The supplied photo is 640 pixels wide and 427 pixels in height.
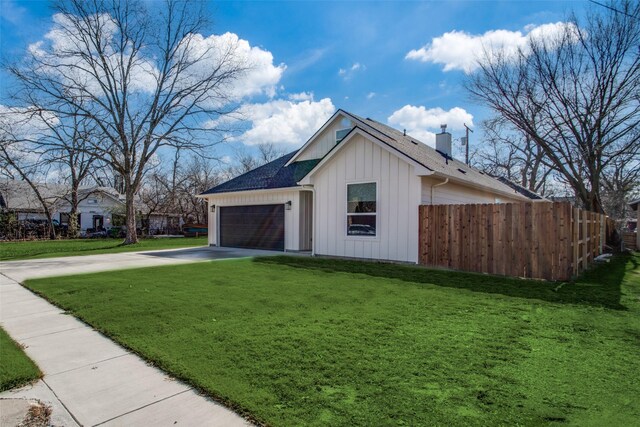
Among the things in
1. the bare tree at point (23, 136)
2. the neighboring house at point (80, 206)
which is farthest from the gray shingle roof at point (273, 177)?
the neighboring house at point (80, 206)

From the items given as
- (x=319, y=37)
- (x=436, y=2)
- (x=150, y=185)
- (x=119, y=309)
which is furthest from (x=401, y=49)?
(x=150, y=185)

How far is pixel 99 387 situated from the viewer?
2826 millimetres

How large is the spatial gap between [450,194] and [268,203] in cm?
740

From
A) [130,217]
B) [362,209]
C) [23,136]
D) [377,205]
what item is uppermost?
[23,136]

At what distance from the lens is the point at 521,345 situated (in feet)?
12.1

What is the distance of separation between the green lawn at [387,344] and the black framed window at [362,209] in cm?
353

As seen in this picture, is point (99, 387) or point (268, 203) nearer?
point (99, 387)

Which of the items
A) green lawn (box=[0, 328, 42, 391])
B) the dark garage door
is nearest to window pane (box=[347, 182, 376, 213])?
the dark garage door

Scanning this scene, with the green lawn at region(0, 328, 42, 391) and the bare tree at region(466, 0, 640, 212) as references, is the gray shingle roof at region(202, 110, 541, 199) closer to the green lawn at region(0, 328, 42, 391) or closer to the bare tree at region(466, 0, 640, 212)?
the bare tree at region(466, 0, 640, 212)

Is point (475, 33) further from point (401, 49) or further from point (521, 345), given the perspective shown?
point (521, 345)

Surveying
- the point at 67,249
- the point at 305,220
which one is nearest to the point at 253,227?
the point at 305,220

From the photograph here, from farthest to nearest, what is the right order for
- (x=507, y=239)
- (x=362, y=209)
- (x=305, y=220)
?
(x=305, y=220) < (x=362, y=209) < (x=507, y=239)

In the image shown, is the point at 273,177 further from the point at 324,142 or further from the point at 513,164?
the point at 513,164

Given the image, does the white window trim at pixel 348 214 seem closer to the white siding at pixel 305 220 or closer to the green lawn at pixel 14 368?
the white siding at pixel 305 220
